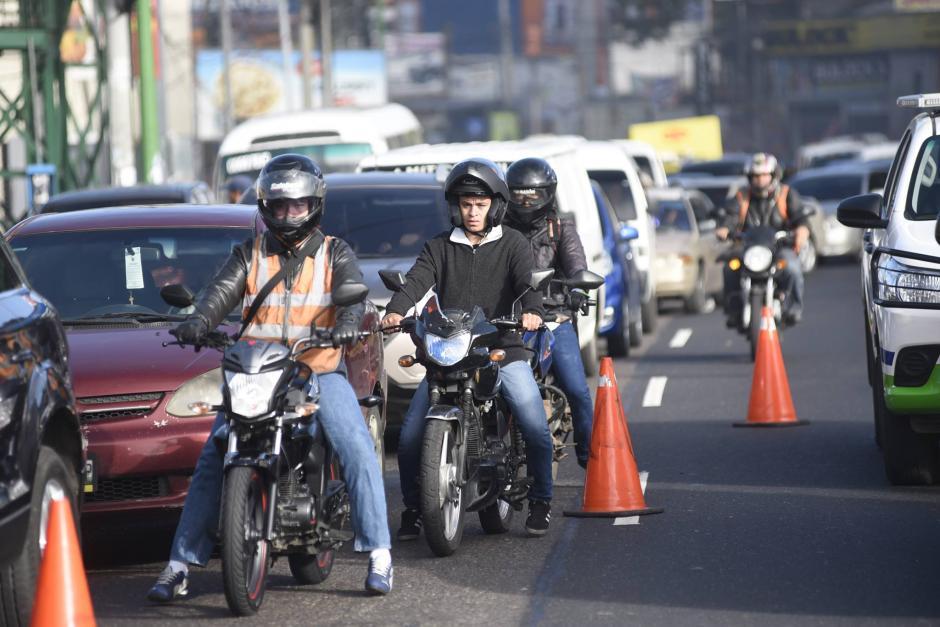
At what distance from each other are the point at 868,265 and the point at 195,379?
4.42 meters

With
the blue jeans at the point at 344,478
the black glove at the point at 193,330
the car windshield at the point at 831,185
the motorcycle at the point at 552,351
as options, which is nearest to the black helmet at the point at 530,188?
the motorcycle at the point at 552,351

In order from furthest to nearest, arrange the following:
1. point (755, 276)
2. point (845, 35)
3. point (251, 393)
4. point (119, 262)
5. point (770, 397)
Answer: point (845, 35)
point (755, 276)
point (770, 397)
point (119, 262)
point (251, 393)

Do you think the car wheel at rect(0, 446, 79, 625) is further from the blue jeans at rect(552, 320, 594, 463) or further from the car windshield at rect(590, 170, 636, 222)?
the car windshield at rect(590, 170, 636, 222)

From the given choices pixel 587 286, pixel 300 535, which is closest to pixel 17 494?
pixel 300 535

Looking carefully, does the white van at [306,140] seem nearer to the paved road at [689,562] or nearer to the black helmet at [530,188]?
the paved road at [689,562]

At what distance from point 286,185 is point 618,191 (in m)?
13.5

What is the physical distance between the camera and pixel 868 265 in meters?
11.1

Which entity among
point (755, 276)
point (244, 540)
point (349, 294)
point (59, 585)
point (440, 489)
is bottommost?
point (755, 276)

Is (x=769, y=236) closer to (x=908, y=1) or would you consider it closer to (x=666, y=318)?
(x=666, y=318)

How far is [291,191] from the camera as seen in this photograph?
7578 millimetres

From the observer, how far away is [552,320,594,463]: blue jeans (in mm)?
10164

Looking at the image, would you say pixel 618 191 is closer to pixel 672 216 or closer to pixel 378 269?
pixel 672 216

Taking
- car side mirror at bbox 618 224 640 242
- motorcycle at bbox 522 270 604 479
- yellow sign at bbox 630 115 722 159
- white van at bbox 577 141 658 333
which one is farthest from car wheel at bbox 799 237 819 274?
yellow sign at bbox 630 115 722 159

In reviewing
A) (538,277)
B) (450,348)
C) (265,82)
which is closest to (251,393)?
(450,348)
